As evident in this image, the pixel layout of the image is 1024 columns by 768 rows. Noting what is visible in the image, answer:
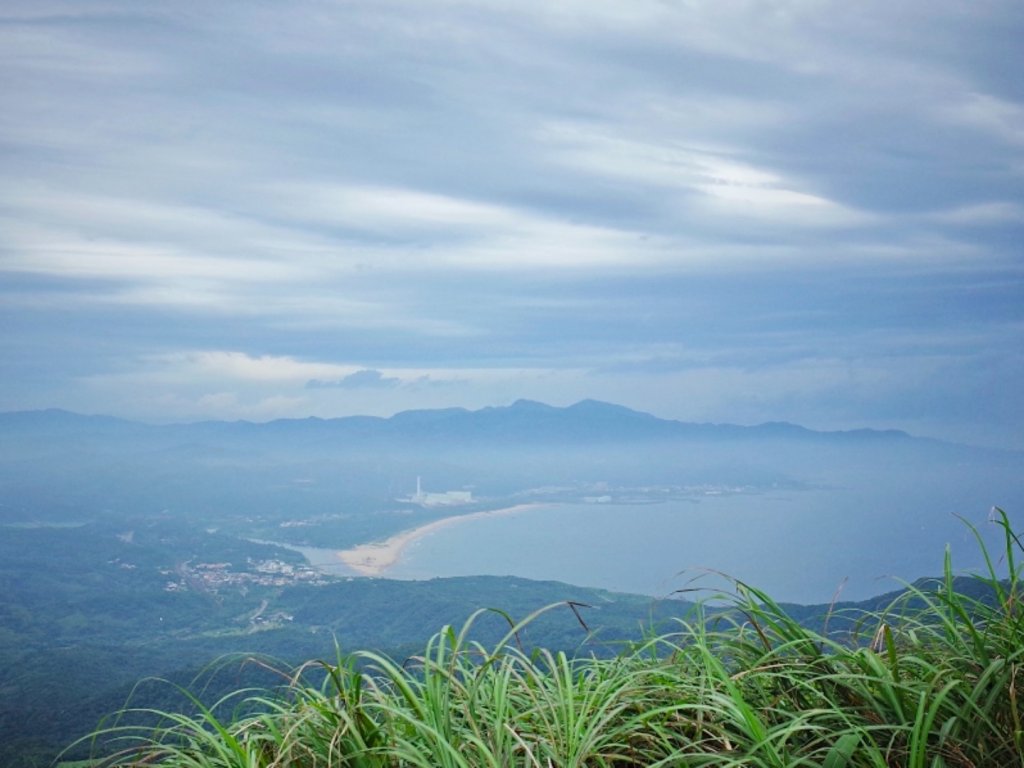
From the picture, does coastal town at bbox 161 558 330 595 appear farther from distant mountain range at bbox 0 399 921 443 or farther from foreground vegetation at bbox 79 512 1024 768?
distant mountain range at bbox 0 399 921 443

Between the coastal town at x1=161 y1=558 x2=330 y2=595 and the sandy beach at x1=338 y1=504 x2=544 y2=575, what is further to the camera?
the sandy beach at x1=338 y1=504 x2=544 y2=575

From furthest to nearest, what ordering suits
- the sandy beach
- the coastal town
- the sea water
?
the sea water → the sandy beach → the coastal town

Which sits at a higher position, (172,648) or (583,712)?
(583,712)

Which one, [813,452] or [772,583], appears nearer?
[772,583]

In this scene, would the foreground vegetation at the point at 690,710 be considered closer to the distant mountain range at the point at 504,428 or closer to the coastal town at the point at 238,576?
the coastal town at the point at 238,576

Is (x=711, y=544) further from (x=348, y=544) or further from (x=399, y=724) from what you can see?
(x=399, y=724)

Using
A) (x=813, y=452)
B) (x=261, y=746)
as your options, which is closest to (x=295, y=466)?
(x=813, y=452)

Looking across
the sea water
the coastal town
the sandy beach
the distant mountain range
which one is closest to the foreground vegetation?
the coastal town
